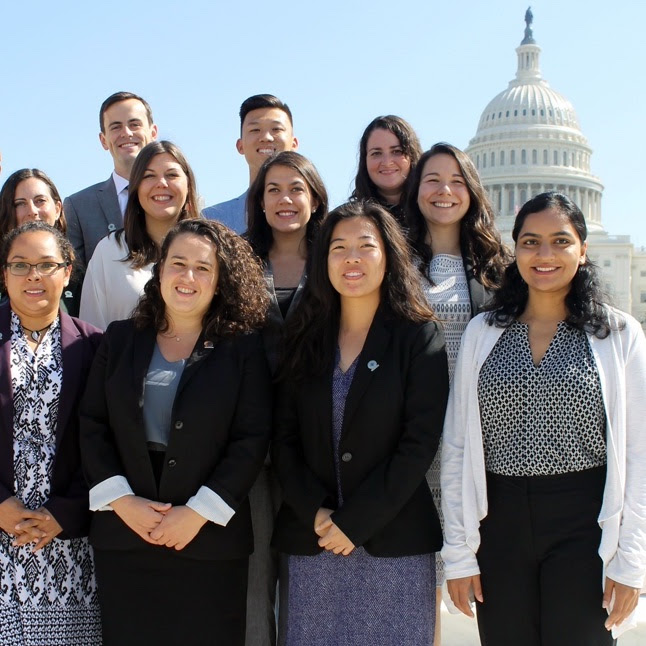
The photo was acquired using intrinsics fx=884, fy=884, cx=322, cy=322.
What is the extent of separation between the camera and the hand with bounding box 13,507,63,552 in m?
3.96

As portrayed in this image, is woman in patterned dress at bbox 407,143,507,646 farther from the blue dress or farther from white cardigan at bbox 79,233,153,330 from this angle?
white cardigan at bbox 79,233,153,330

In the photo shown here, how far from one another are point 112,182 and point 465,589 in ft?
12.8

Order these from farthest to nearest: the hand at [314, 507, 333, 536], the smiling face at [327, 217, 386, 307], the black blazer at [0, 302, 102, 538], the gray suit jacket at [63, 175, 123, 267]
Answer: the gray suit jacket at [63, 175, 123, 267] → the smiling face at [327, 217, 386, 307] → the black blazer at [0, 302, 102, 538] → the hand at [314, 507, 333, 536]

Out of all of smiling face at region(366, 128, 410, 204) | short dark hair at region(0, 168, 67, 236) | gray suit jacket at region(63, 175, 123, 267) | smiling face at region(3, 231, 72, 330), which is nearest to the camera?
smiling face at region(3, 231, 72, 330)

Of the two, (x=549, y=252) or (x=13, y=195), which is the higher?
(x=13, y=195)

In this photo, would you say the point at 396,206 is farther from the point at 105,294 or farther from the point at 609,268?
the point at 609,268

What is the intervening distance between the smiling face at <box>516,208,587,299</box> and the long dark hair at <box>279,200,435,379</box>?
0.52m

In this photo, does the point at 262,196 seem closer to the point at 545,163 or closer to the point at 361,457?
the point at 361,457

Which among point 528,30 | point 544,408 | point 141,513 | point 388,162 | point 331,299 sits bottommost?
point 141,513

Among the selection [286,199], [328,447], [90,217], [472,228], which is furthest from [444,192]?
[90,217]

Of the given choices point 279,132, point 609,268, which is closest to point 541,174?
point 609,268

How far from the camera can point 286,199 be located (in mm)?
4918

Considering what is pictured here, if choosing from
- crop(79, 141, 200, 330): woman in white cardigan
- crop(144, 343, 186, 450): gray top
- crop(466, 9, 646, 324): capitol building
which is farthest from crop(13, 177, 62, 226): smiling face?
crop(466, 9, 646, 324): capitol building

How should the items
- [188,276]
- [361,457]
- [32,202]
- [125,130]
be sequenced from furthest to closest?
[125,130]
[32,202]
[188,276]
[361,457]
